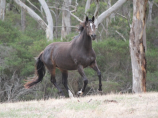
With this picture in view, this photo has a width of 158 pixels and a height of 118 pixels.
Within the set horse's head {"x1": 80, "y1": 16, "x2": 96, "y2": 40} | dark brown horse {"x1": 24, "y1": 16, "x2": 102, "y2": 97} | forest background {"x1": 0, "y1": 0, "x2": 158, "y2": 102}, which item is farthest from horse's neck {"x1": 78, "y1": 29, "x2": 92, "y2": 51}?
forest background {"x1": 0, "y1": 0, "x2": 158, "y2": 102}

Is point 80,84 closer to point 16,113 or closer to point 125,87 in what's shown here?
point 125,87

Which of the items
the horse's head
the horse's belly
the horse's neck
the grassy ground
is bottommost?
the grassy ground

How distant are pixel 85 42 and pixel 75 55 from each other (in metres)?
0.56

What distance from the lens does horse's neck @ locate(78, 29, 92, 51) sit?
10133 mm

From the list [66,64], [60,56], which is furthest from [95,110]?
[60,56]

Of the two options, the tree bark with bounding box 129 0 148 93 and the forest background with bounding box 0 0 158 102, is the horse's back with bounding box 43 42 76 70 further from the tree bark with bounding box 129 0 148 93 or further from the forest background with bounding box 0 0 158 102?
the forest background with bounding box 0 0 158 102

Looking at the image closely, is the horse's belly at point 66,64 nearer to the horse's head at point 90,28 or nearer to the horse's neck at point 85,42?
the horse's neck at point 85,42

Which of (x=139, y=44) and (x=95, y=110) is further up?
(x=139, y=44)

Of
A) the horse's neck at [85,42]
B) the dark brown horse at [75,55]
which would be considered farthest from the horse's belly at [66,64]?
the horse's neck at [85,42]

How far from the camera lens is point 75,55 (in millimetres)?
10359

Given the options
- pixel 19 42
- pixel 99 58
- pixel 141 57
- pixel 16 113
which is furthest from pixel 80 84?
pixel 16 113

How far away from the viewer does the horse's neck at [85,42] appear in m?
10.1

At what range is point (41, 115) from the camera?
6977 mm

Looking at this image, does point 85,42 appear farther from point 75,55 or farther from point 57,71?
point 57,71
